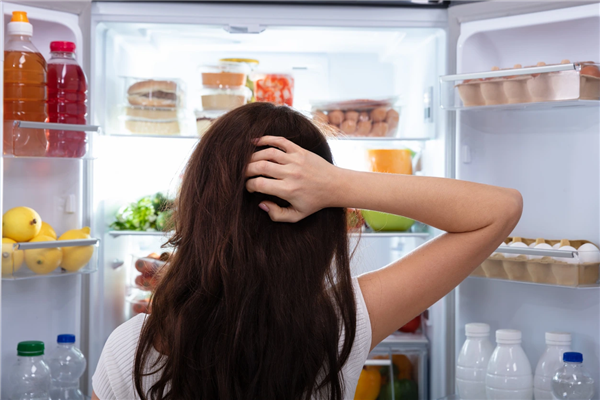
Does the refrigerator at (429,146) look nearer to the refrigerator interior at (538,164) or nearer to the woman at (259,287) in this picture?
the refrigerator interior at (538,164)

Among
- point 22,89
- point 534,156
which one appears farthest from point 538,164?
point 22,89

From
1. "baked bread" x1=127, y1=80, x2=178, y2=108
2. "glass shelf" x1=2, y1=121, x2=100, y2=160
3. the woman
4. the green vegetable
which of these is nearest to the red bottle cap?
"glass shelf" x1=2, y1=121, x2=100, y2=160

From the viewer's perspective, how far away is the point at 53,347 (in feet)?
6.16

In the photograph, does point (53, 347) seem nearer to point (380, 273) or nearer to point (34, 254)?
point (34, 254)

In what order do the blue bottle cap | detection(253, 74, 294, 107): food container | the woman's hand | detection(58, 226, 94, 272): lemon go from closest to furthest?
the woman's hand, the blue bottle cap, detection(58, 226, 94, 272): lemon, detection(253, 74, 294, 107): food container

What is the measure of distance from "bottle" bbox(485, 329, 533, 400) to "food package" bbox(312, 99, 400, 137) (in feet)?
2.71

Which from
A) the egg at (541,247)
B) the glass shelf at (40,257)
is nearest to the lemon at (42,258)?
the glass shelf at (40,257)

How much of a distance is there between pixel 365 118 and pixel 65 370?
1320mm

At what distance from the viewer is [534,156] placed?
1859mm

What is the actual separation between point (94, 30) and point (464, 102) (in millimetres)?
1205

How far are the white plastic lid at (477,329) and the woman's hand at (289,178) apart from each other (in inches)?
47.6

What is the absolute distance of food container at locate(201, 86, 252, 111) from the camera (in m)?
2.09

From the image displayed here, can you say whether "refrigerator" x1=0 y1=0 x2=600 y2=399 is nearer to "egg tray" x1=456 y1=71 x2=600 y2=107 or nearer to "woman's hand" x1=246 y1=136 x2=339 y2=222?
"egg tray" x1=456 y1=71 x2=600 y2=107

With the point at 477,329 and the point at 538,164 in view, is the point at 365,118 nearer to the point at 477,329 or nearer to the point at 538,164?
the point at 538,164
